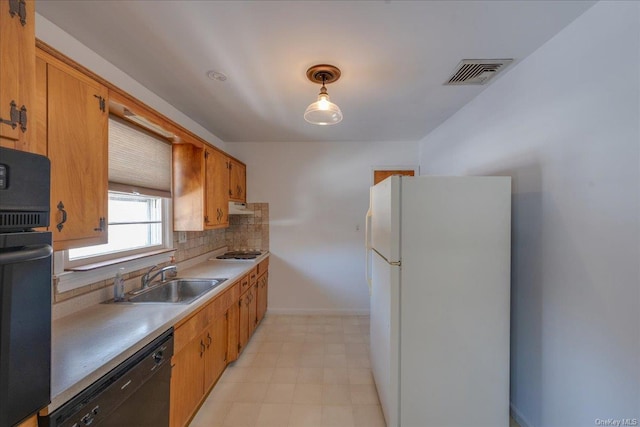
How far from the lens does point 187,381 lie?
1.71m

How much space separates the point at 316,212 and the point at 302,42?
2475 mm

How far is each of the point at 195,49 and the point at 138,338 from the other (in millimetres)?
1682

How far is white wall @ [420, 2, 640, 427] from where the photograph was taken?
3.95 feet

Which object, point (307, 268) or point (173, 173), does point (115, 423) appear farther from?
point (307, 268)

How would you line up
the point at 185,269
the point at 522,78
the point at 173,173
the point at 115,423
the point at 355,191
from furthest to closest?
the point at 355,191 → the point at 185,269 → the point at 173,173 → the point at 522,78 → the point at 115,423

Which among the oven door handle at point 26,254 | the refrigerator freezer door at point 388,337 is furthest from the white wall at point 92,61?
→ the refrigerator freezer door at point 388,337

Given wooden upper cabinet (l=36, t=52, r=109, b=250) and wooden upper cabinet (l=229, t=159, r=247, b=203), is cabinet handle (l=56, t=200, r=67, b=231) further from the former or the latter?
wooden upper cabinet (l=229, t=159, r=247, b=203)

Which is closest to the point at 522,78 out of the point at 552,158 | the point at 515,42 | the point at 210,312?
the point at 515,42

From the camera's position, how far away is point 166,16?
1.37 m

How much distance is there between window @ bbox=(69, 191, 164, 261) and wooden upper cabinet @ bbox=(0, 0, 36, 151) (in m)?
1.09

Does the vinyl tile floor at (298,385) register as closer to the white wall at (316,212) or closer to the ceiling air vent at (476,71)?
the white wall at (316,212)

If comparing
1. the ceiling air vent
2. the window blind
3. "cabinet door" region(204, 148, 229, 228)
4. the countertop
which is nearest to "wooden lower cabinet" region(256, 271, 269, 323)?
"cabinet door" region(204, 148, 229, 228)

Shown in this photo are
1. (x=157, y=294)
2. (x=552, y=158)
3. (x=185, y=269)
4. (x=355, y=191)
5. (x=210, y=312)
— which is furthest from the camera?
(x=355, y=191)

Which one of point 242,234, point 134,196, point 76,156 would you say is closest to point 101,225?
point 76,156
